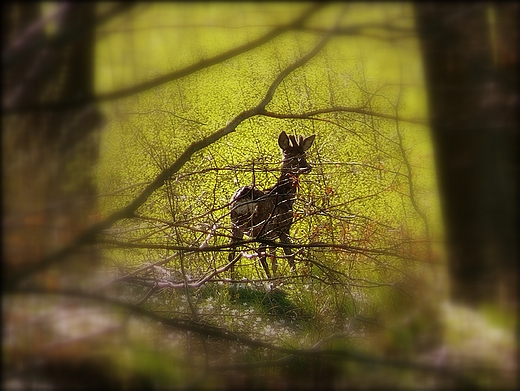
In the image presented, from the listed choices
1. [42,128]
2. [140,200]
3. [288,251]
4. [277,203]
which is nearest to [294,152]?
[277,203]

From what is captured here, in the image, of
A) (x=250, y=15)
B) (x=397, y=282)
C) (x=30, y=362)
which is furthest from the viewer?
(x=397, y=282)

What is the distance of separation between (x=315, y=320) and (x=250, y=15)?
81 centimetres

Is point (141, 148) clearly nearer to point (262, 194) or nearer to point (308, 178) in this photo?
point (262, 194)

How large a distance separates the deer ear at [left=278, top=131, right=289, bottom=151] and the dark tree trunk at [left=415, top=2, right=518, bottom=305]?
55cm

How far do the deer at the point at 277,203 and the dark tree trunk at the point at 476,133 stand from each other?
0.55m

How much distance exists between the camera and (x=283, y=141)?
1516 mm

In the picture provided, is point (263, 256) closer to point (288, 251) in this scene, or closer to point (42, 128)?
point (288, 251)

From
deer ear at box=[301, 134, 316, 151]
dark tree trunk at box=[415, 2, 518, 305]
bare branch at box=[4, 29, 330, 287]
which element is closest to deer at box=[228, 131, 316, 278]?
deer ear at box=[301, 134, 316, 151]

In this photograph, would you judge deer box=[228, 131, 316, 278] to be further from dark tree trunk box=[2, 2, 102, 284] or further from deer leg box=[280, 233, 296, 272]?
dark tree trunk box=[2, 2, 102, 284]

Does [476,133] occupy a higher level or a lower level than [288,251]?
higher

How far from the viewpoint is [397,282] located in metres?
1.41

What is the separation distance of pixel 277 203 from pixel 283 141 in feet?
0.54

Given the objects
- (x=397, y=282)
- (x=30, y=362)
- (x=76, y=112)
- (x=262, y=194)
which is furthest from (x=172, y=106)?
(x=30, y=362)

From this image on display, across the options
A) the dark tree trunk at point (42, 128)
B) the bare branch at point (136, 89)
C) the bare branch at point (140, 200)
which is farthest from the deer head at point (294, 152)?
the dark tree trunk at point (42, 128)
